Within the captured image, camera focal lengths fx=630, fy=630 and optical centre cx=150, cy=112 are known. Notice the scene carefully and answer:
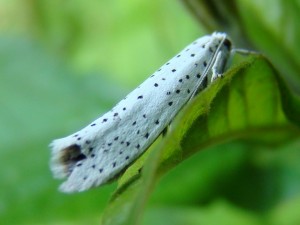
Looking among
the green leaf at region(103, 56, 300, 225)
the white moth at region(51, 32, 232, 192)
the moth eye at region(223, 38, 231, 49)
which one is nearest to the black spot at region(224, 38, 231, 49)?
the moth eye at region(223, 38, 231, 49)

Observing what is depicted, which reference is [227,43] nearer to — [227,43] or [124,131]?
[227,43]

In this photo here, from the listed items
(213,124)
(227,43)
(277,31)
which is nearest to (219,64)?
(227,43)

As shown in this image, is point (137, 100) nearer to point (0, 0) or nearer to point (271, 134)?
point (271, 134)

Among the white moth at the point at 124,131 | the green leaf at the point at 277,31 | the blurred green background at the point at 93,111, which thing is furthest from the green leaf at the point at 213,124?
the blurred green background at the point at 93,111

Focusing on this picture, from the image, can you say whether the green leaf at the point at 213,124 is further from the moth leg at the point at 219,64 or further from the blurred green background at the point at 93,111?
the blurred green background at the point at 93,111

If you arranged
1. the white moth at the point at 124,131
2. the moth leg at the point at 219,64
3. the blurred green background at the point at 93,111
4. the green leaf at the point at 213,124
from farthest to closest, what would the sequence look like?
the blurred green background at the point at 93,111, the moth leg at the point at 219,64, the white moth at the point at 124,131, the green leaf at the point at 213,124
